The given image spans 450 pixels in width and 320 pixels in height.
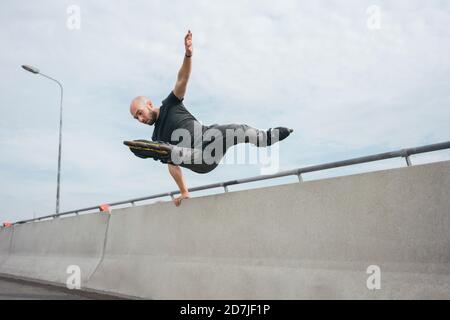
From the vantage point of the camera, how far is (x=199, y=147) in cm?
554

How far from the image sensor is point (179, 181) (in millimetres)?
6000

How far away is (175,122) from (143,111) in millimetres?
471

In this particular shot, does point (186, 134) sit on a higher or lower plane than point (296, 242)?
higher

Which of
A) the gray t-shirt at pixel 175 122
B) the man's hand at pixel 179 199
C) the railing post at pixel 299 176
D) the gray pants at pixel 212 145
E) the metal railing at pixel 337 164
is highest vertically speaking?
the gray t-shirt at pixel 175 122

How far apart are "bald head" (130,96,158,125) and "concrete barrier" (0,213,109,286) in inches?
118

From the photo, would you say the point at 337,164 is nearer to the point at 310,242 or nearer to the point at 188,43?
the point at 310,242

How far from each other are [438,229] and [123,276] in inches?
195

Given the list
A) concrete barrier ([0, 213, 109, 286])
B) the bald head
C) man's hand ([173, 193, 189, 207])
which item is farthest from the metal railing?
concrete barrier ([0, 213, 109, 286])

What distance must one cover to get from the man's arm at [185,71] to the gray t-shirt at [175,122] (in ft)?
0.38

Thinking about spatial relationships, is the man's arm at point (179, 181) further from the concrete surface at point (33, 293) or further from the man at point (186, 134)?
the concrete surface at point (33, 293)

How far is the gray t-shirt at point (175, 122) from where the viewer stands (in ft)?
18.4

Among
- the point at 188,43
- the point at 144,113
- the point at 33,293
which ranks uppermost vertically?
the point at 188,43

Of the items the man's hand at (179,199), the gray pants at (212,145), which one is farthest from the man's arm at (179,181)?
the gray pants at (212,145)

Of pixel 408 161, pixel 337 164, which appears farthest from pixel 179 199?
pixel 408 161
